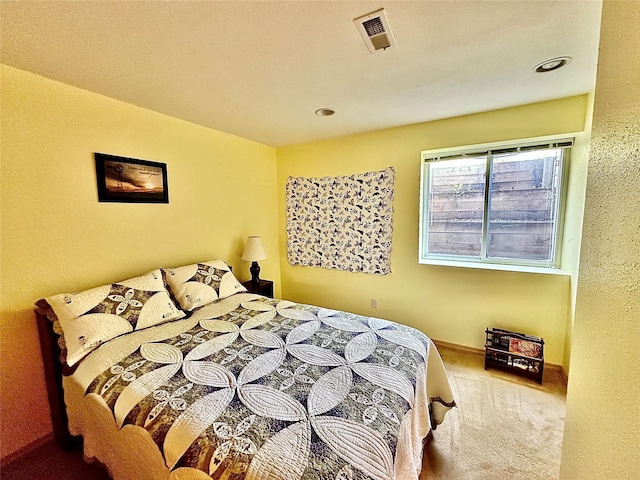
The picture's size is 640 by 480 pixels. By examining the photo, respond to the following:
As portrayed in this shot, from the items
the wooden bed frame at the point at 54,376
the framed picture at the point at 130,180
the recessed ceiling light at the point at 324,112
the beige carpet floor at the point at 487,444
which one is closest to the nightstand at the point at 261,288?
the framed picture at the point at 130,180

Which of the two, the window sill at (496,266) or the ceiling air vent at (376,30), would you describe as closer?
the ceiling air vent at (376,30)

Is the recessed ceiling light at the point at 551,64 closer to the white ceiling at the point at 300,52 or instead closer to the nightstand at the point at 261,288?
the white ceiling at the point at 300,52

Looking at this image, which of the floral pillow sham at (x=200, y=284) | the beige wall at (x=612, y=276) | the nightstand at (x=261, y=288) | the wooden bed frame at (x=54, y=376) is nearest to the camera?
the beige wall at (x=612, y=276)

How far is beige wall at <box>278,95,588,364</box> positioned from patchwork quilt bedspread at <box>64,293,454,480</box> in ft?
3.88

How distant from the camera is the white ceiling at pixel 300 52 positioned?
3.87 ft

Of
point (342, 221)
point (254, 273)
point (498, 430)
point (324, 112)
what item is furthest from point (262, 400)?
point (342, 221)

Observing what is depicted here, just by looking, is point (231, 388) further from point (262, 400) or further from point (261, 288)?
point (261, 288)

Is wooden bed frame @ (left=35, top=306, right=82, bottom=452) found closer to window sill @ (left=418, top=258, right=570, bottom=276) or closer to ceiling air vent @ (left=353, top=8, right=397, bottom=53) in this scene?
ceiling air vent @ (left=353, top=8, right=397, bottom=53)

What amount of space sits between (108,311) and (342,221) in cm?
232

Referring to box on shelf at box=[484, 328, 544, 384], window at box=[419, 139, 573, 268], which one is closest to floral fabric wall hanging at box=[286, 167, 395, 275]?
window at box=[419, 139, 573, 268]

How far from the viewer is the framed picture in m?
2.01

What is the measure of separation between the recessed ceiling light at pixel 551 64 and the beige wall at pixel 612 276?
3.92 feet

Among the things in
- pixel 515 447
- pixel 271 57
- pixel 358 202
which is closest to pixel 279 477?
pixel 515 447

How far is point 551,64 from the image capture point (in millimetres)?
1640
